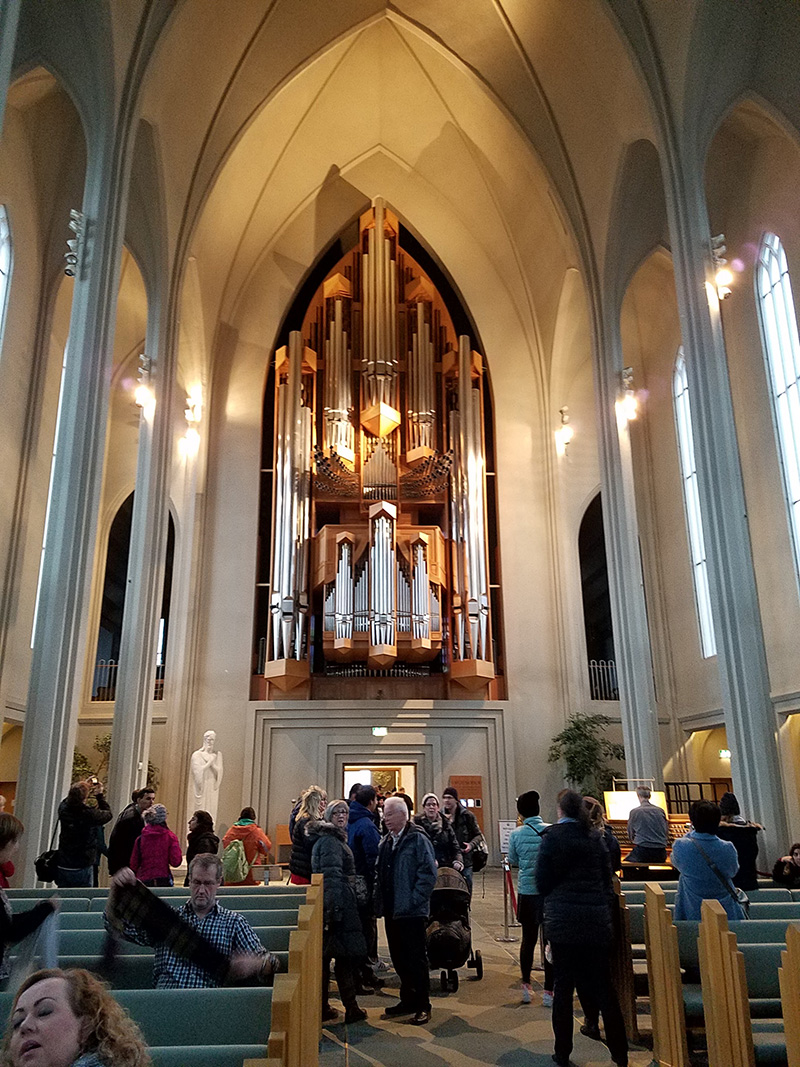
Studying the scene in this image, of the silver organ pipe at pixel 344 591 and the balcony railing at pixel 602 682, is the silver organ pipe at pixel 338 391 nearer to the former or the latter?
the silver organ pipe at pixel 344 591

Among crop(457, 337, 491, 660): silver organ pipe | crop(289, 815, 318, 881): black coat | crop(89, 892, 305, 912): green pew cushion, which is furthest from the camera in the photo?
crop(457, 337, 491, 660): silver organ pipe

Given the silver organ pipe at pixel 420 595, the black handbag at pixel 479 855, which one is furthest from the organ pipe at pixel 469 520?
the black handbag at pixel 479 855

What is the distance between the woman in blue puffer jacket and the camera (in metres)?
5.51

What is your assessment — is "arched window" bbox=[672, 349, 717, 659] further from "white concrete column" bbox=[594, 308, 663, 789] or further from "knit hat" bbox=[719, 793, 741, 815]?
"knit hat" bbox=[719, 793, 741, 815]

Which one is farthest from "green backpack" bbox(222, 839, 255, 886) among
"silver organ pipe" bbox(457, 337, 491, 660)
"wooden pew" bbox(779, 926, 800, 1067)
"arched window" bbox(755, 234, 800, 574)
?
"arched window" bbox(755, 234, 800, 574)

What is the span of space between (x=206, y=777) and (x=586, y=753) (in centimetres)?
602

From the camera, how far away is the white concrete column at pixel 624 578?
11.7 m

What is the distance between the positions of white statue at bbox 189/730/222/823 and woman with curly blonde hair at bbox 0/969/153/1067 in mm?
12054

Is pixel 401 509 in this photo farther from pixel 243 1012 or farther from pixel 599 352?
pixel 243 1012

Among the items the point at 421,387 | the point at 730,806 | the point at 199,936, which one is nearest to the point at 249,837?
the point at 730,806

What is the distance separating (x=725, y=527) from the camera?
9391 mm

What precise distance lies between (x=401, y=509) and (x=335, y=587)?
8.29 feet

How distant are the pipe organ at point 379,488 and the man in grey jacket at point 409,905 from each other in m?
8.81

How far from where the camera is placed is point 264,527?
54.2 feet
